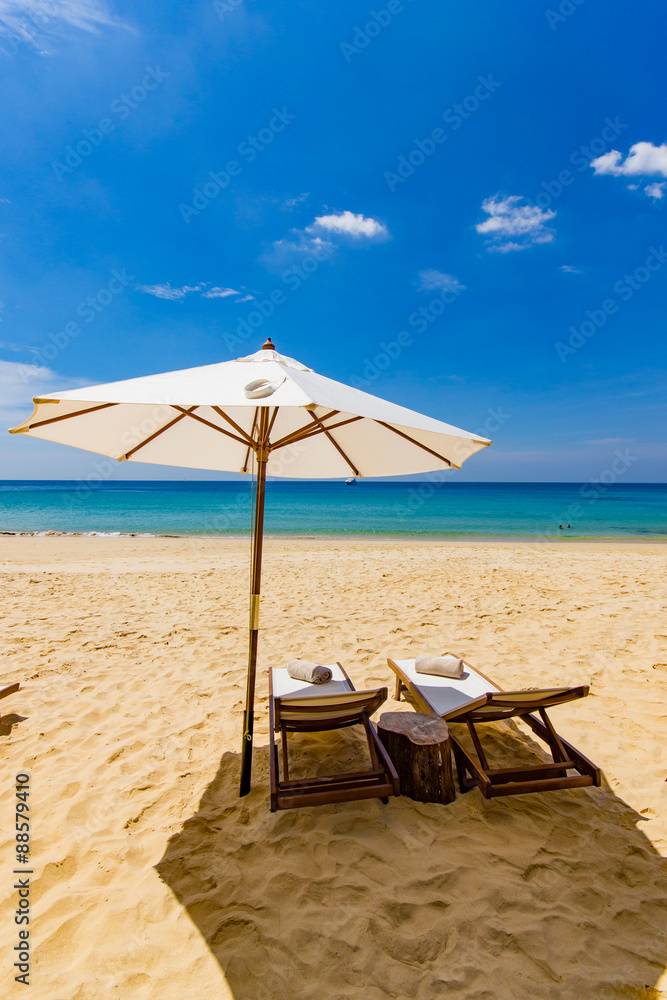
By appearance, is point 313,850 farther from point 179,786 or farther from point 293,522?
point 293,522

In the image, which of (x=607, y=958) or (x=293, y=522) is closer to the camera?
(x=607, y=958)

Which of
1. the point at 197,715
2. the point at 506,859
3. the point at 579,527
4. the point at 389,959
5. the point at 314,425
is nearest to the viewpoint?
the point at 389,959

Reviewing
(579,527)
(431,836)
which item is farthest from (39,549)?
(579,527)

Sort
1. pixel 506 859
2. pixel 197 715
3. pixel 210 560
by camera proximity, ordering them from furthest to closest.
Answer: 1. pixel 210 560
2. pixel 197 715
3. pixel 506 859

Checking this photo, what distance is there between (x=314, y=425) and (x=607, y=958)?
2.99 m

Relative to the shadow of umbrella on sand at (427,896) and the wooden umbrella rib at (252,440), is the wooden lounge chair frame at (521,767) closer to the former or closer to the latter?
the shadow of umbrella on sand at (427,896)

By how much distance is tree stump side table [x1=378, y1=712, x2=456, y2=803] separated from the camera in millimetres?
2873

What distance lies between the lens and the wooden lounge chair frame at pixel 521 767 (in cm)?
286

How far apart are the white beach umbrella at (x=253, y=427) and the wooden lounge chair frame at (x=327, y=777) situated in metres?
0.25

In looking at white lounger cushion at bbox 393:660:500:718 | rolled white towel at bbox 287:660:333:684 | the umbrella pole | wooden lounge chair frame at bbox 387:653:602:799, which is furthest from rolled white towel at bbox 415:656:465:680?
the umbrella pole

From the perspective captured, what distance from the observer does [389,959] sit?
1.97 m

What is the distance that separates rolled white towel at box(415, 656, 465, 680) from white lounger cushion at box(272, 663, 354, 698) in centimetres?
71

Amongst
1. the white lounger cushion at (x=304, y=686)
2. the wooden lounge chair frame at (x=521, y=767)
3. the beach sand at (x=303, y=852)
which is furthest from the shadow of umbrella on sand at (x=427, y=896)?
the white lounger cushion at (x=304, y=686)

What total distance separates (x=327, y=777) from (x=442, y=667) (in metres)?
1.43
